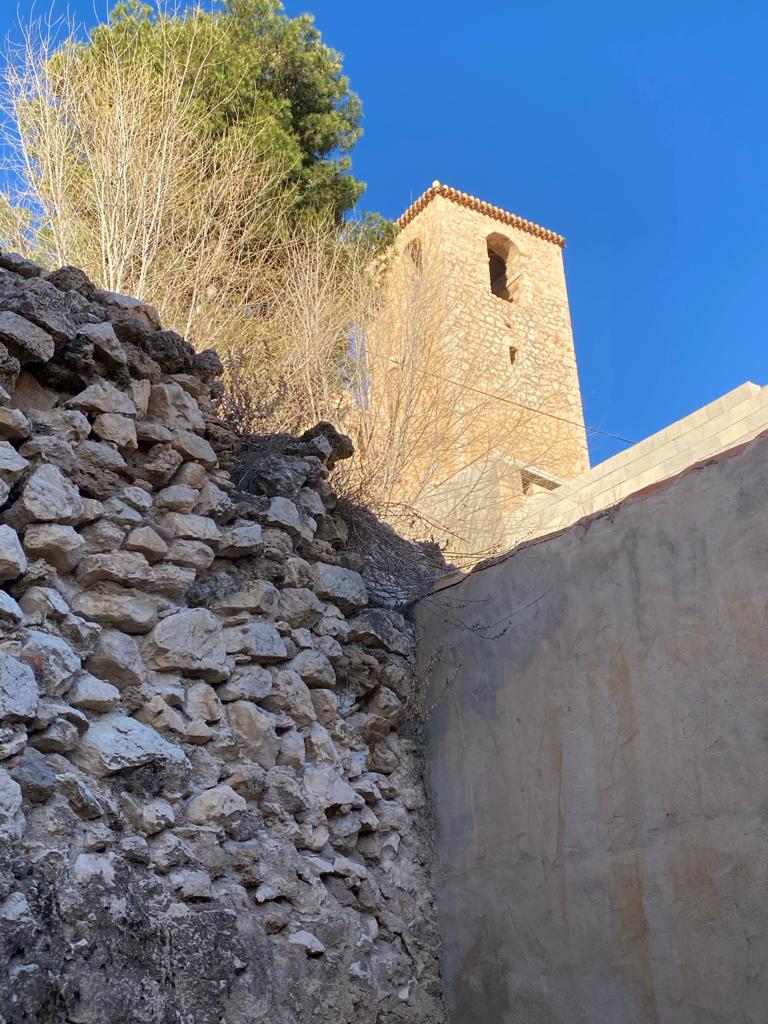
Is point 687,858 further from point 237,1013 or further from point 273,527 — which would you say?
point 273,527

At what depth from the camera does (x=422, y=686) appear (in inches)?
165

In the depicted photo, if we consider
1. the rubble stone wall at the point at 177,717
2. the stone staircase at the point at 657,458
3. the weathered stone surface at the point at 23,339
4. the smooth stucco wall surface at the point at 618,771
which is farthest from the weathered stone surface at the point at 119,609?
the stone staircase at the point at 657,458

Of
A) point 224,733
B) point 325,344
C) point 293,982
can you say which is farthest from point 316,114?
point 293,982

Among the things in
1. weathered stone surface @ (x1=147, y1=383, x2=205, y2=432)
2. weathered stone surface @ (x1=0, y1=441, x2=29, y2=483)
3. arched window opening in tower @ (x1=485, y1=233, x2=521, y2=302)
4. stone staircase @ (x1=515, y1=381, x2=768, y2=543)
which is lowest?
weathered stone surface @ (x1=0, y1=441, x2=29, y2=483)

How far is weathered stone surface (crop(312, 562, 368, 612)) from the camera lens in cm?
391

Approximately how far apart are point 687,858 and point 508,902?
2.67 ft

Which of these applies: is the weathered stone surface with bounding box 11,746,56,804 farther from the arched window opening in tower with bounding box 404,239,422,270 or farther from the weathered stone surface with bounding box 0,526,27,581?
the arched window opening in tower with bounding box 404,239,422,270

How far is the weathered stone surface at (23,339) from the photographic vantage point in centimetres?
304

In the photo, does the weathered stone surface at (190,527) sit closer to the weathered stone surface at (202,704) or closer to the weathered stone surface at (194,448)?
the weathered stone surface at (194,448)

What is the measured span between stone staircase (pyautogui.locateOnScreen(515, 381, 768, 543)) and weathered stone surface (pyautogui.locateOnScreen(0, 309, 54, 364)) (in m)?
4.75

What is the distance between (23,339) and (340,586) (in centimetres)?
160

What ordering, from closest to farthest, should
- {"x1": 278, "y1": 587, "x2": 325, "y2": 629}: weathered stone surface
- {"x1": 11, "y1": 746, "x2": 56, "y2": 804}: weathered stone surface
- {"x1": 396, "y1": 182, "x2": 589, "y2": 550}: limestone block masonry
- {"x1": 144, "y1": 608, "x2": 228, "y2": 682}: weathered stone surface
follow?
{"x1": 11, "y1": 746, "x2": 56, "y2": 804}: weathered stone surface, {"x1": 144, "y1": 608, "x2": 228, "y2": 682}: weathered stone surface, {"x1": 278, "y1": 587, "x2": 325, "y2": 629}: weathered stone surface, {"x1": 396, "y1": 182, "x2": 589, "y2": 550}: limestone block masonry

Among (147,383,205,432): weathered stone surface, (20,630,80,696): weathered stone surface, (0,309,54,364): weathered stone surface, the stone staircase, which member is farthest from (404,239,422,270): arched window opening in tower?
(20,630,80,696): weathered stone surface

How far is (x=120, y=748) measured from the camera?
110 inches
